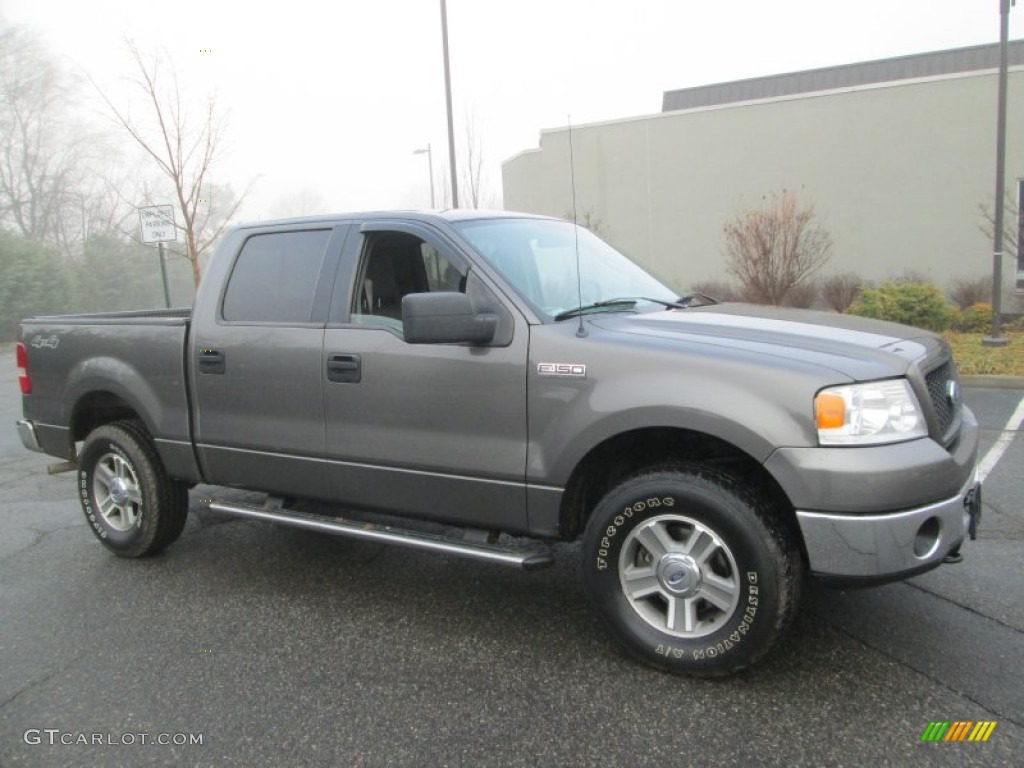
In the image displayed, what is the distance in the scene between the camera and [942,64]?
76.4ft

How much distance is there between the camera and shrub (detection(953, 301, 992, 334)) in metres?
13.0

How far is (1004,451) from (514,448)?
4885 millimetres

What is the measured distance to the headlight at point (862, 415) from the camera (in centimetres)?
268

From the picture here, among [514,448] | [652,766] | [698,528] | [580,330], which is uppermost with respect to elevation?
[580,330]

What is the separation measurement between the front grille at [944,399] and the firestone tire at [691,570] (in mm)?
734

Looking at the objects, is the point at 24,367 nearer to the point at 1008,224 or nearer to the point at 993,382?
the point at 993,382

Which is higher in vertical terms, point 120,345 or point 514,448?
point 120,345

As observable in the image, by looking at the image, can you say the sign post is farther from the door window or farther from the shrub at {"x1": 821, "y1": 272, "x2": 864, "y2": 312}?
the shrub at {"x1": 821, "y1": 272, "x2": 864, "y2": 312}

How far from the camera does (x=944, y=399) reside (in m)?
3.16

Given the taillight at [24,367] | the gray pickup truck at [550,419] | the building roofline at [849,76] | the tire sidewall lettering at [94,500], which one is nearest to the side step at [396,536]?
the gray pickup truck at [550,419]

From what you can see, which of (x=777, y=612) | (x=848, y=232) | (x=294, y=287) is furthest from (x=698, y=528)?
(x=848, y=232)

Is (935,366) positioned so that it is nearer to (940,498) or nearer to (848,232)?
(940,498)

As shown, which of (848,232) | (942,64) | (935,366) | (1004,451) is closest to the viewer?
(935,366)

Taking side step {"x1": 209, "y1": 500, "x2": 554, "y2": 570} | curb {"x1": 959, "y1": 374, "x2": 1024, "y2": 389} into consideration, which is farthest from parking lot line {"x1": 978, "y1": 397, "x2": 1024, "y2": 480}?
side step {"x1": 209, "y1": 500, "x2": 554, "y2": 570}
